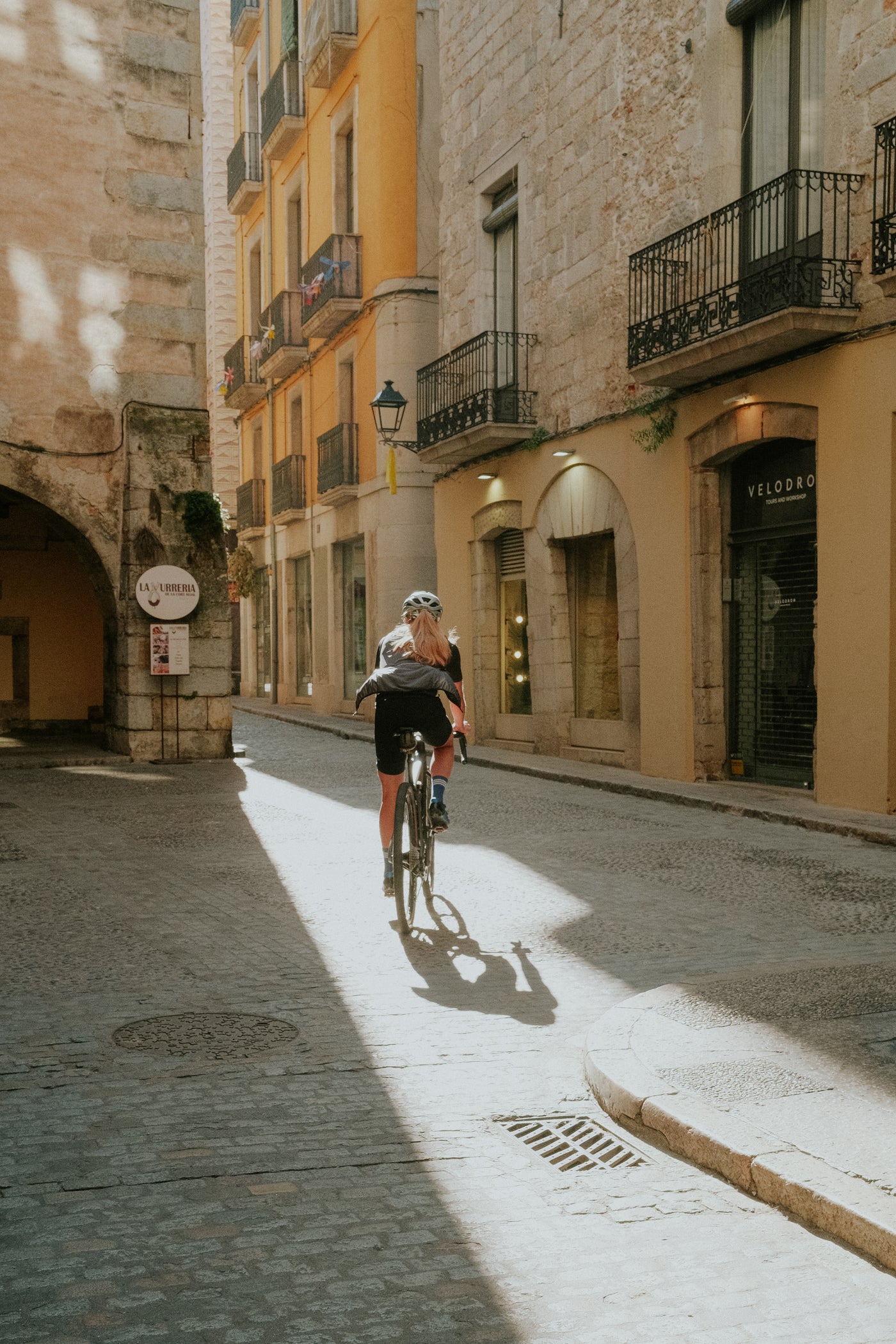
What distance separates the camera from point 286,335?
2891 cm

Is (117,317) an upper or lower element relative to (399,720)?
upper

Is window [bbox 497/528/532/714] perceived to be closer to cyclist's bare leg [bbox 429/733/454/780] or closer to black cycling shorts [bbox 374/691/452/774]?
cyclist's bare leg [bbox 429/733/454/780]

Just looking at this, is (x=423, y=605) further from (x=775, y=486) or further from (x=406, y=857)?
(x=775, y=486)

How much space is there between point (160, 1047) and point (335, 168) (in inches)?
944

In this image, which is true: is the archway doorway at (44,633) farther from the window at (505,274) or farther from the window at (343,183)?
the window at (343,183)

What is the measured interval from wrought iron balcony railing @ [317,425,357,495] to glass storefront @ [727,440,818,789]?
1276 centimetres

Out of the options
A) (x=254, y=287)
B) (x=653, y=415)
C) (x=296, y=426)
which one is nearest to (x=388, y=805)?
(x=653, y=415)

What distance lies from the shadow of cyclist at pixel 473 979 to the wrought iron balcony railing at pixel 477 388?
39.3 ft

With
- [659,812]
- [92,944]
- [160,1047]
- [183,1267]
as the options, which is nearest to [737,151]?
[659,812]

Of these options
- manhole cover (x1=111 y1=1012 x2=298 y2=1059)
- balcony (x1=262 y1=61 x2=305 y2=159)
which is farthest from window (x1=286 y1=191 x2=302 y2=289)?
manhole cover (x1=111 y1=1012 x2=298 y2=1059)

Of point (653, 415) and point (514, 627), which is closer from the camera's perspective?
point (653, 415)

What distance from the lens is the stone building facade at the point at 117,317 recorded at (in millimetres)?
16031

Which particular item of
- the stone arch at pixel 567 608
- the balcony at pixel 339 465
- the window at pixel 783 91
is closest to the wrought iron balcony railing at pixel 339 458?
the balcony at pixel 339 465

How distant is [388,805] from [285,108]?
82.0 feet
